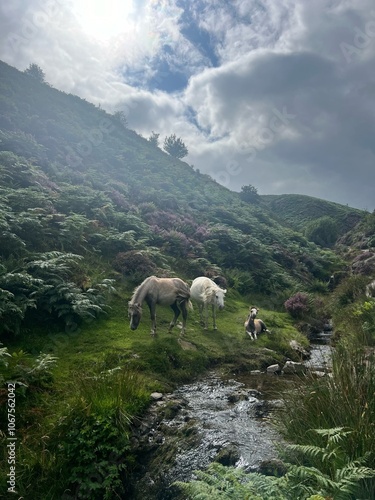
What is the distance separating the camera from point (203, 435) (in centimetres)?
561

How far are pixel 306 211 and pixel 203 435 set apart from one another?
7677 centimetres

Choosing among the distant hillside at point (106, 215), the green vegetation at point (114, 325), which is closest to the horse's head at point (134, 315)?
the green vegetation at point (114, 325)

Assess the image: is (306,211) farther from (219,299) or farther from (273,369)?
(273,369)

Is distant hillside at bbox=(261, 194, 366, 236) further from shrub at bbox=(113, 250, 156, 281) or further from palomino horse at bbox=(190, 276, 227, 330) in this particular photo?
palomino horse at bbox=(190, 276, 227, 330)

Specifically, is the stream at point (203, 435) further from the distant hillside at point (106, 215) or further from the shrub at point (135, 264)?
the shrub at point (135, 264)

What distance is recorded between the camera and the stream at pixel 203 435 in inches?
194

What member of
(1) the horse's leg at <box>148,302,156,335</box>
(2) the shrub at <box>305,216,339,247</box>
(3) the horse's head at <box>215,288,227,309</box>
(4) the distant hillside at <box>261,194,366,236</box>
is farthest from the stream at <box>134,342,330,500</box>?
→ (4) the distant hillside at <box>261,194,366,236</box>

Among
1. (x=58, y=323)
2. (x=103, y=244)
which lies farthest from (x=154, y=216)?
(x=58, y=323)

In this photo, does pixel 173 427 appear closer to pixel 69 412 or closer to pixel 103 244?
pixel 69 412

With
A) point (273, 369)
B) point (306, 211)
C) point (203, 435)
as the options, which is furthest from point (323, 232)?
point (203, 435)

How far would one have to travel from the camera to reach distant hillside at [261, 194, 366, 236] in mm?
62428

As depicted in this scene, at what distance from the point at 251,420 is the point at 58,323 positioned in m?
5.77

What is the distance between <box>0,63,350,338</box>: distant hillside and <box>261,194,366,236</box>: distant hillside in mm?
25495

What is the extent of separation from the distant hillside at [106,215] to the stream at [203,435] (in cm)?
465
